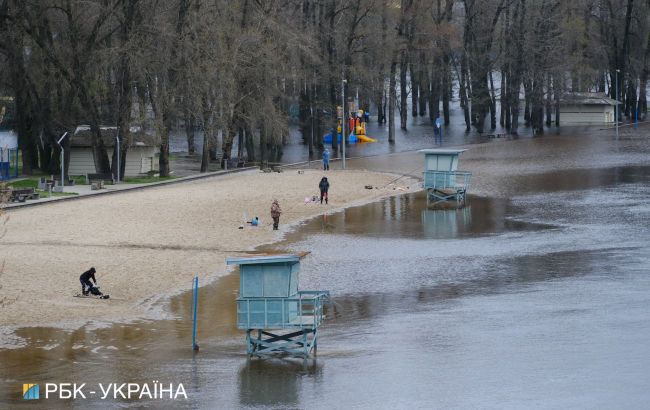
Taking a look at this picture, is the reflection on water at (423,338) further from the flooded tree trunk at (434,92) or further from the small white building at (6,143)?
the flooded tree trunk at (434,92)

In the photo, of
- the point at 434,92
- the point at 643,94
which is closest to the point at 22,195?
the point at 434,92

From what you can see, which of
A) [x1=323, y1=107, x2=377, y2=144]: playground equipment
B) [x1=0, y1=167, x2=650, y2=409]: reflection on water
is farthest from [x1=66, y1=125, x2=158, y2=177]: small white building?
[x1=323, y1=107, x2=377, y2=144]: playground equipment

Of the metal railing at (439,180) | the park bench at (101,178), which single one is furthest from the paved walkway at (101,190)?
the metal railing at (439,180)

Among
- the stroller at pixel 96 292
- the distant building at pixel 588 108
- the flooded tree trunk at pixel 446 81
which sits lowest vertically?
the stroller at pixel 96 292

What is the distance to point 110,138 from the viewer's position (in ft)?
209

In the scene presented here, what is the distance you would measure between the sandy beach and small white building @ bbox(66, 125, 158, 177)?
5.28m

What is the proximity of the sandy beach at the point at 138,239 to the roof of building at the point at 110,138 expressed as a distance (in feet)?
16.3

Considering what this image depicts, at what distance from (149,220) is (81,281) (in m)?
15.6

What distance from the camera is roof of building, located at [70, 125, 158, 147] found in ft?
208

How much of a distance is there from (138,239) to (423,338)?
683 inches

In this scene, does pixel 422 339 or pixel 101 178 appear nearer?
pixel 422 339

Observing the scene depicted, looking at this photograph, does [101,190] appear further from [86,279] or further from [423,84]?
[423,84]

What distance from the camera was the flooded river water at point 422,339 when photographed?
65.6 feet

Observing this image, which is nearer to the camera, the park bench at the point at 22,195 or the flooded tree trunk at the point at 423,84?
the park bench at the point at 22,195
